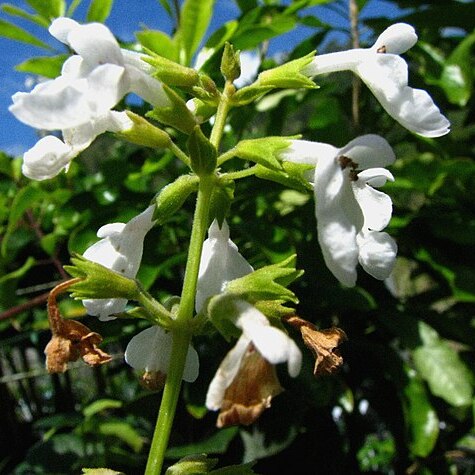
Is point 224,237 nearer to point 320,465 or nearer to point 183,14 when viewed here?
point 183,14

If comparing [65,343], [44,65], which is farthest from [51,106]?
[44,65]

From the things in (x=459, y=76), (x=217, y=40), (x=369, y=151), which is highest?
(x=369, y=151)

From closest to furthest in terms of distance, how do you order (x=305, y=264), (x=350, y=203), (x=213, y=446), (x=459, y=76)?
(x=350, y=203) → (x=213, y=446) → (x=305, y=264) → (x=459, y=76)

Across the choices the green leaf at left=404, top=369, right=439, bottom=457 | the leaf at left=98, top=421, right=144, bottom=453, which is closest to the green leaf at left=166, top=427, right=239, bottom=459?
the leaf at left=98, top=421, right=144, bottom=453

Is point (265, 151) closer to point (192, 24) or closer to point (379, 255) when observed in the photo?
point (379, 255)

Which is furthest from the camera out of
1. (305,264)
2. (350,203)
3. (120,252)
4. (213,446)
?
(305,264)

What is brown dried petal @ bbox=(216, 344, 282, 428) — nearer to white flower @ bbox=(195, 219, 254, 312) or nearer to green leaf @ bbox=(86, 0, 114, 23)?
white flower @ bbox=(195, 219, 254, 312)
